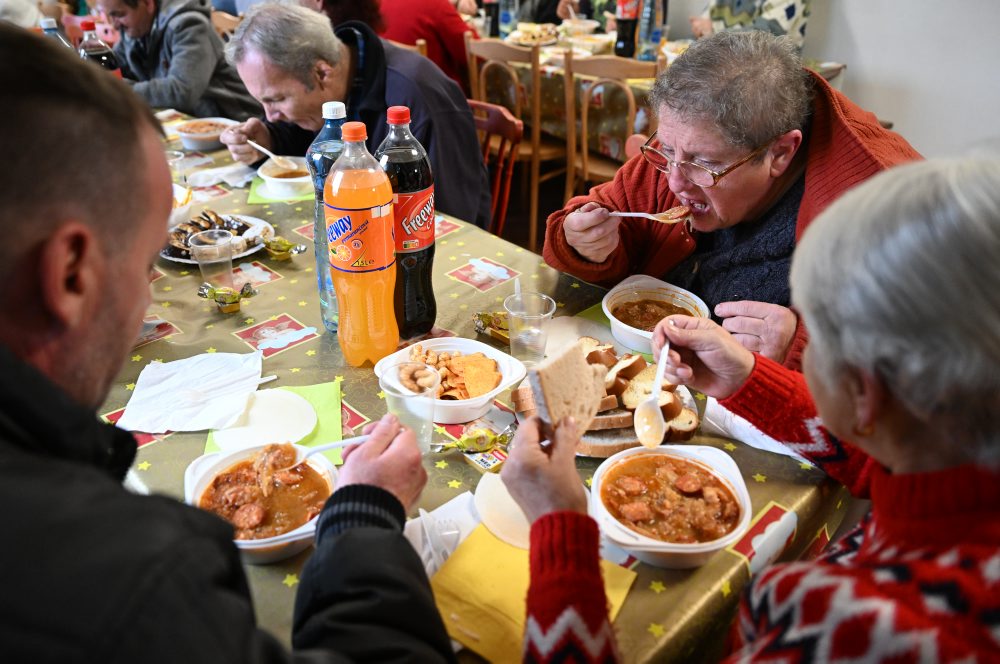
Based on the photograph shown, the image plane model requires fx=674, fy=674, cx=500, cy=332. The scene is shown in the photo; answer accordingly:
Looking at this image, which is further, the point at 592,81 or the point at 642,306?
the point at 592,81

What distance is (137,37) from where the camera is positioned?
4.40m

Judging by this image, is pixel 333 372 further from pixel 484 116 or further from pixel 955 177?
pixel 484 116

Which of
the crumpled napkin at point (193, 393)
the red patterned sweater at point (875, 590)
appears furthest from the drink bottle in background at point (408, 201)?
the red patterned sweater at point (875, 590)

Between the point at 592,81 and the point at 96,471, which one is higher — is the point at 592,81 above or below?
below

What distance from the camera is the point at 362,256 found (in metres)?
1.55

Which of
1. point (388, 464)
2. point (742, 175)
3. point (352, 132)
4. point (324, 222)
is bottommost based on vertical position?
point (388, 464)

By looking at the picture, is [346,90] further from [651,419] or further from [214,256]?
[651,419]

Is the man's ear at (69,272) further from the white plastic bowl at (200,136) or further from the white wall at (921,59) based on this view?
the white wall at (921,59)

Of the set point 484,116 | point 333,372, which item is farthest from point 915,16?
point 333,372

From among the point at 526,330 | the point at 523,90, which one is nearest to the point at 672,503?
the point at 526,330

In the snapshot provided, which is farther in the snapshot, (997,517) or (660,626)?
(660,626)

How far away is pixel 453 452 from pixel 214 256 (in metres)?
1.04

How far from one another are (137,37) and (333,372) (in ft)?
12.8

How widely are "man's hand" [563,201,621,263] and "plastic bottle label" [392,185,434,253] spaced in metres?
0.47
